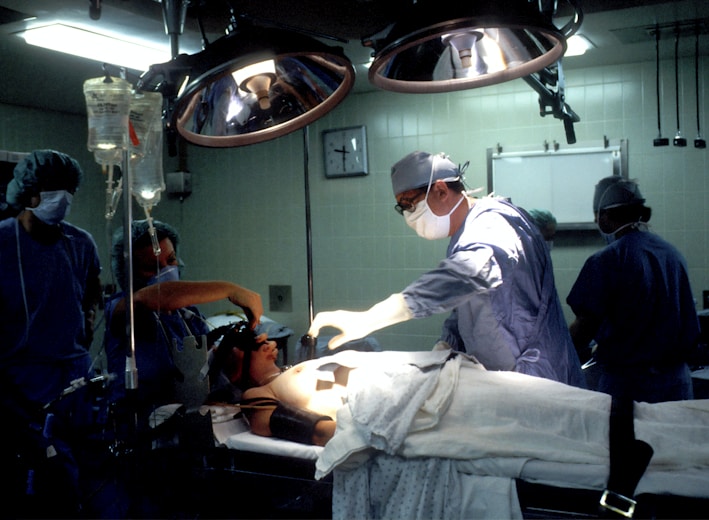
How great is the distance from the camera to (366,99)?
4.74m

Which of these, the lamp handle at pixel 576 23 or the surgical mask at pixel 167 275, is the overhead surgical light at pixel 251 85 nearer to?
the lamp handle at pixel 576 23

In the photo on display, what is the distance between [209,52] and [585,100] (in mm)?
3307

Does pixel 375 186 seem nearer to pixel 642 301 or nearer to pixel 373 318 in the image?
pixel 642 301

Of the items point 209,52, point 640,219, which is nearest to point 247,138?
point 209,52

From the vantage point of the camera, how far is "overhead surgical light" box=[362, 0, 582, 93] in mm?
1421

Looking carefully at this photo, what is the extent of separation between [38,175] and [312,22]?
4.77ft

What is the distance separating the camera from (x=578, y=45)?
3.69m

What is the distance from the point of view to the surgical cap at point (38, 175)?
9.55 feet

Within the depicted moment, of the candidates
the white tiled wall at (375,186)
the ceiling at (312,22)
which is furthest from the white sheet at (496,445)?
the white tiled wall at (375,186)

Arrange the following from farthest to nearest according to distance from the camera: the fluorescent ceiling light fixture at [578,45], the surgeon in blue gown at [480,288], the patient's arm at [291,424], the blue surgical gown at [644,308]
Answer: the fluorescent ceiling light fixture at [578,45], the blue surgical gown at [644,308], the surgeon in blue gown at [480,288], the patient's arm at [291,424]

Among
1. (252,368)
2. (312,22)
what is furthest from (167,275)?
(312,22)

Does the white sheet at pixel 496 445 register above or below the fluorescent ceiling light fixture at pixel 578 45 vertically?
below

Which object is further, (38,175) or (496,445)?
(38,175)

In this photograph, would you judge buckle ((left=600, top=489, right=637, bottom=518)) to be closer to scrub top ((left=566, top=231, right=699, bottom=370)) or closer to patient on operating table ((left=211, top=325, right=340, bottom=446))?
patient on operating table ((left=211, top=325, right=340, bottom=446))
